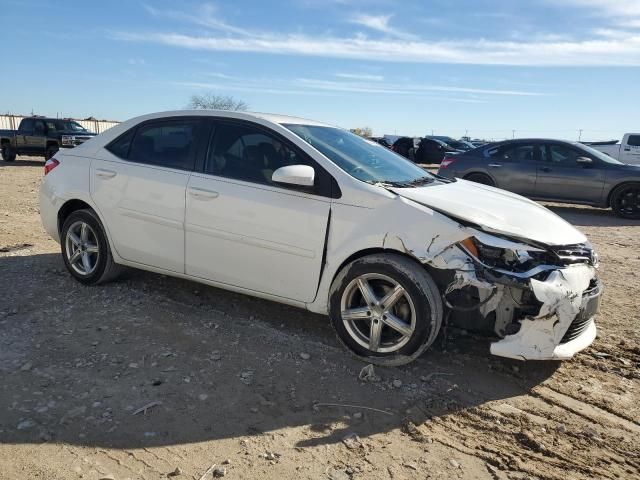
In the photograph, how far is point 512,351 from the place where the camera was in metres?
3.37

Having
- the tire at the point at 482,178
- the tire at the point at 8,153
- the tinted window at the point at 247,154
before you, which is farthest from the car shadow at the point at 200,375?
the tire at the point at 8,153

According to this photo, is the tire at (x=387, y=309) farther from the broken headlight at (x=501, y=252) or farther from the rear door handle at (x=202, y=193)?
the rear door handle at (x=202, y=193)

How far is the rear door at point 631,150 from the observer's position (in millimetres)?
19617

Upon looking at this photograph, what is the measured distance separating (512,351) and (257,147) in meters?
2.38

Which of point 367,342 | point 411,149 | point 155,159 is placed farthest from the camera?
point 411,149

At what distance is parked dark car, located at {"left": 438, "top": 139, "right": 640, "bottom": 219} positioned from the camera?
420 inches

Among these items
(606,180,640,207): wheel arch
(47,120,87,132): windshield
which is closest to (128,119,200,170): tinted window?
(606,180,640,207): wheel arch

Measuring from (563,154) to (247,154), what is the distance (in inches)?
348

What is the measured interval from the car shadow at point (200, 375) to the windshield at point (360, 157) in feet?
4.25

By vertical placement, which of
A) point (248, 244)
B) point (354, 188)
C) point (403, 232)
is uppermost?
point (354, 188)

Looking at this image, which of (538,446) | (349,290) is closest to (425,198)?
(349,290)

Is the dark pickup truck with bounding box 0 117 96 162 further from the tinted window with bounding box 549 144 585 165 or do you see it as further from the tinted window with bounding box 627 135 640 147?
the tinted window with bounding box 627 135 640 147

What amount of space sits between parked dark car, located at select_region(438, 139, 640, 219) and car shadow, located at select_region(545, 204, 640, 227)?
0.92 ft

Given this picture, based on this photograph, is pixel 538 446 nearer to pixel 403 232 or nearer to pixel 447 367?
pixel 447 367
